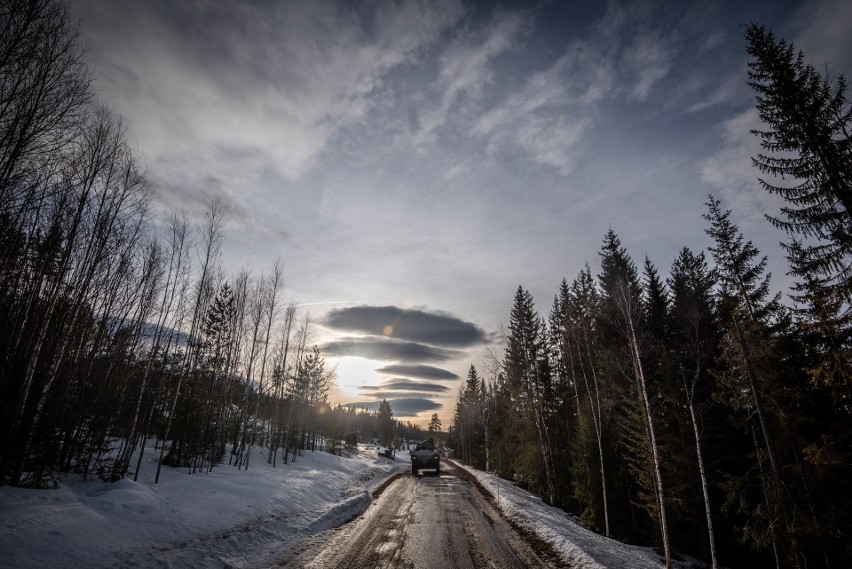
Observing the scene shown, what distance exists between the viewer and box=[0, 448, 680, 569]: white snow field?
613 centimetres

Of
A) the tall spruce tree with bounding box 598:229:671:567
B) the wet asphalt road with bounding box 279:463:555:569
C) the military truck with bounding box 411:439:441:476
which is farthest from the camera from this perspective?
the military truck with bounding box 411:439:441:476

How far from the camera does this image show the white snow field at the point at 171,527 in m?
6.13

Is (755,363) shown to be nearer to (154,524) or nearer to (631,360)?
(631,360)

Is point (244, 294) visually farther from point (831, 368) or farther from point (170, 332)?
point (831, 368)

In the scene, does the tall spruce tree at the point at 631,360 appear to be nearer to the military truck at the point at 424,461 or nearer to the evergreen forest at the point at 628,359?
the evergreen forest at the point at 628,359

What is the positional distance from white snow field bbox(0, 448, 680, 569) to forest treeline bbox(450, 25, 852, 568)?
4405 millimetres

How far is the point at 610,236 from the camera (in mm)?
29562

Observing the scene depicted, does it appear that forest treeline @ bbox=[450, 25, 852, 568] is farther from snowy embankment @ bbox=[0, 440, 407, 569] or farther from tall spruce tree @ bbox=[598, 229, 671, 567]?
snowy embankment @ bbox=[0, 440, 407, 569]

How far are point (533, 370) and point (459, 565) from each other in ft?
82.8

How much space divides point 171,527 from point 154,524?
15.5 inches

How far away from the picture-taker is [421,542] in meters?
8.67

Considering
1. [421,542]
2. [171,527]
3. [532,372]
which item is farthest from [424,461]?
[171,527]

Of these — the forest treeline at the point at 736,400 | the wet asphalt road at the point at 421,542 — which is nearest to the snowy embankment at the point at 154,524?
the wet asphalt road at the point at 421,542

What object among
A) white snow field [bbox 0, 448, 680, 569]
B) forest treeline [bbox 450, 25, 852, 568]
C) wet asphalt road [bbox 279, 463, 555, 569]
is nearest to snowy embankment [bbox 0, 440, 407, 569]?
white snow field [bbox 0, 448, 680, 569]
